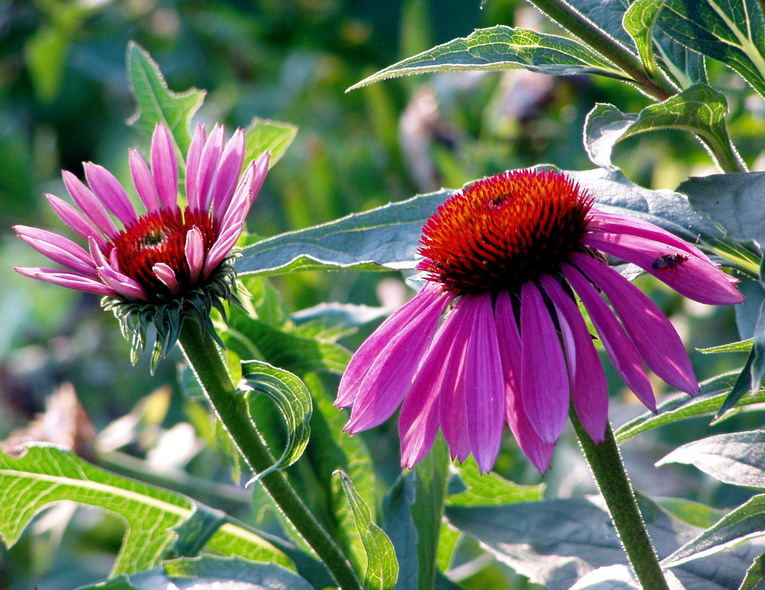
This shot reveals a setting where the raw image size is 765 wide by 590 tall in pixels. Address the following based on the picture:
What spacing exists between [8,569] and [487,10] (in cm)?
130

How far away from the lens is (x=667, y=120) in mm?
443

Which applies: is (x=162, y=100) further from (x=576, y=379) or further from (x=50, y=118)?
(x=50, y=118)

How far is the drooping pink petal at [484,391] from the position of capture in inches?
15.6

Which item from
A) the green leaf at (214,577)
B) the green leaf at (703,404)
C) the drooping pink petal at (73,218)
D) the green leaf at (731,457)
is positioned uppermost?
the drooping pink petal at (73,218)

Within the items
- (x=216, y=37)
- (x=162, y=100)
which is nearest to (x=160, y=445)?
(x=162, y=100)

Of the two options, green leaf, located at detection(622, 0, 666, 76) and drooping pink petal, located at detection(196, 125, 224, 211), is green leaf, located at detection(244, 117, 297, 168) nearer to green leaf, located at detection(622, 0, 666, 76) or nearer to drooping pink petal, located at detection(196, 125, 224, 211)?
drooping pink petal, located at detection(196, 125, 224, 211)

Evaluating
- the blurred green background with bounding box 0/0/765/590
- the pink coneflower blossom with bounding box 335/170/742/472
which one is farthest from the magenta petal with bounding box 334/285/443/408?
the blurred green background with bounding box 0/0/765/590

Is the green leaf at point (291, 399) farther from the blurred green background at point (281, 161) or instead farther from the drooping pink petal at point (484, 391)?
the blurred green background at point (281, 161)

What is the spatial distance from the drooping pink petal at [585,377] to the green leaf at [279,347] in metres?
0.26

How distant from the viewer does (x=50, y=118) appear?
7.36ft

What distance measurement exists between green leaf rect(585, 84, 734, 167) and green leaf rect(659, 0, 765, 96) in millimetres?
37

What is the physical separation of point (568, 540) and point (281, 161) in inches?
59.8

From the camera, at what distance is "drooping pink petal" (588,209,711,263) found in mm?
440

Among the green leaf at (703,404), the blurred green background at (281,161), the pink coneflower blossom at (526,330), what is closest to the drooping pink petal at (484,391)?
the pink coneflower blossom at (526,330)
